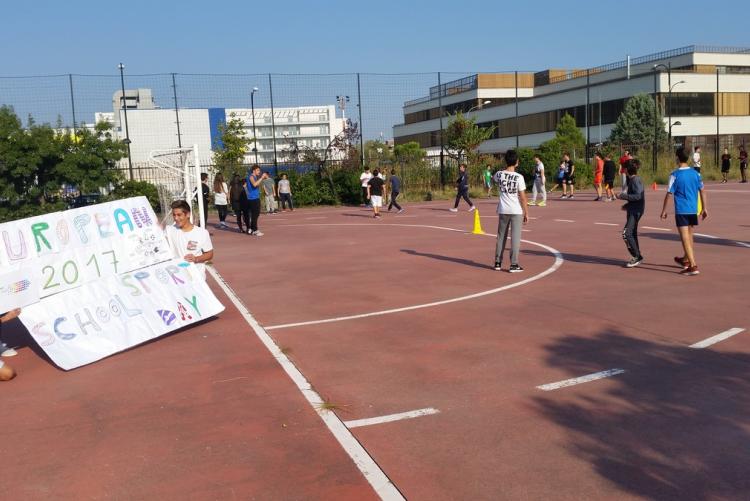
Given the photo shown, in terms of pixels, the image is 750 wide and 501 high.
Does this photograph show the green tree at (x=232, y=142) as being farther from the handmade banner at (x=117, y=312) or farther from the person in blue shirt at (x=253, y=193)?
the handmade banner at (x=117, y=312)

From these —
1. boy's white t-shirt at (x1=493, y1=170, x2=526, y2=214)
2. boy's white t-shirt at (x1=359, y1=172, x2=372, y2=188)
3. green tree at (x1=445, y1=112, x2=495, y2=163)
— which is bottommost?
boy's white t-shirt at (x1=493, y1=170, x2=526, y2=214)

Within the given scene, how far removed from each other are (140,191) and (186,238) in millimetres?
20564

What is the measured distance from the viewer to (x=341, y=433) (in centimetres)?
505

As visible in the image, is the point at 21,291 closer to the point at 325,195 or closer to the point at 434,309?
the point at 434,309

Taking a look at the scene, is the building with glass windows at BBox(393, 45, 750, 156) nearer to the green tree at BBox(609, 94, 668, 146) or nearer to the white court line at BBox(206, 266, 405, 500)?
the green tree at BBox(609, 94, 668, 146)

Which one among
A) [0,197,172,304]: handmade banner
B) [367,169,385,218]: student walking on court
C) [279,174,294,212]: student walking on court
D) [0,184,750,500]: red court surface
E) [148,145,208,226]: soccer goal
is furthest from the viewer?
[279,174,294,212]: student walking on court

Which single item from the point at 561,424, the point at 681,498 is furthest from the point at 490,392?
the point at 681,498

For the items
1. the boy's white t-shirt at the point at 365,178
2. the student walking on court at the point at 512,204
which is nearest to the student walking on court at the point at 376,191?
the boy's white t-shirt at the point at 365,178

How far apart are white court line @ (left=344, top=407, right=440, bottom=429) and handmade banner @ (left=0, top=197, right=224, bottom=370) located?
3321 mm

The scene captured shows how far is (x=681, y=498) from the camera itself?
13.0ft

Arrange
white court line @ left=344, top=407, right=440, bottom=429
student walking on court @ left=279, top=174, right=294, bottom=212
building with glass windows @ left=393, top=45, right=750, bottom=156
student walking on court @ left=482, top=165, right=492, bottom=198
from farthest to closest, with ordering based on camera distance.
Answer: building with glass windows @ left=393, top=45, right=750, bottom=156
student walking on court @ left=482, top=165, right=492, bottom=198
student walking on court @ left=279, top=174, right=294, bottom=212
white court line @ left=344, top=407, right=440, bottom=429

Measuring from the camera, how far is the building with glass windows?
186 ft

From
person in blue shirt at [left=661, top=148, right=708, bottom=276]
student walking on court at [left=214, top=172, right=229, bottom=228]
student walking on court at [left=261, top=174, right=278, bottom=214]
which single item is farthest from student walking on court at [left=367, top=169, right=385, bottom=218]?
person in blue shirt at [left=661, top=148, right=708, bottom=276]

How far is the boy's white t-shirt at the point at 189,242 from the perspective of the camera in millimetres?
8836
